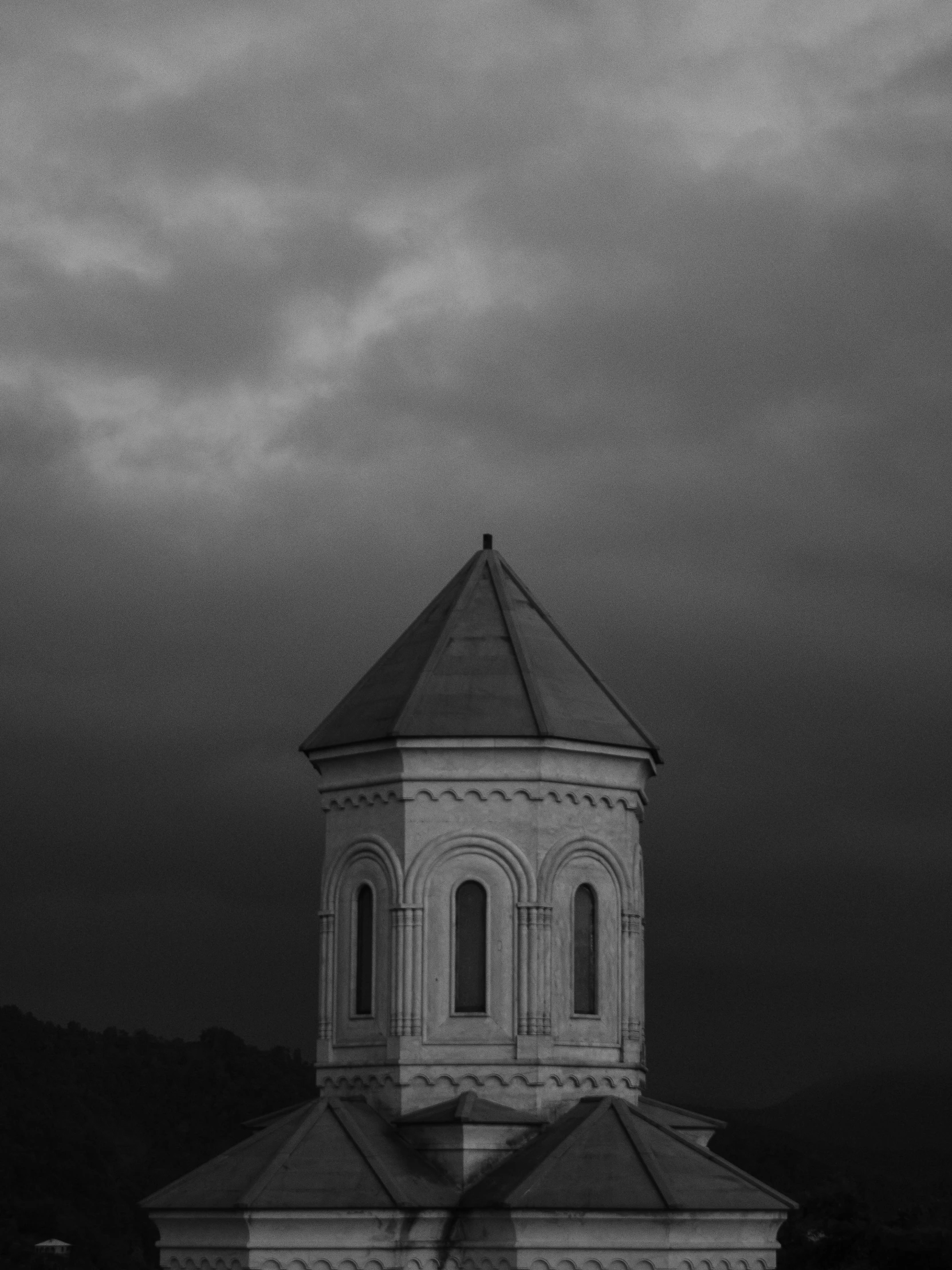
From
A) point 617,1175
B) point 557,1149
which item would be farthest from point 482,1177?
point 617,1175

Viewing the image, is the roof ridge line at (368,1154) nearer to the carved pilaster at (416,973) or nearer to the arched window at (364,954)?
the carved pilaster at (416,973)

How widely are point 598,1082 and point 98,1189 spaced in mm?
85319

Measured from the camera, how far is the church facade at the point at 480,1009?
27922mm

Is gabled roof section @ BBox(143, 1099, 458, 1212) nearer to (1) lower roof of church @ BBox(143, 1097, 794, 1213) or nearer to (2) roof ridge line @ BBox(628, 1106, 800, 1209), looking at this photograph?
(1) lower roof of church @ BBox(143, 1097, 794, 1213)

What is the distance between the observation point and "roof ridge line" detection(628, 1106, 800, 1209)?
2853 cm

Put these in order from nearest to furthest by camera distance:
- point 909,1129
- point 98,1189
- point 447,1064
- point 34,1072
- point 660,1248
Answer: point 660,1248, point 447,1064, point 98,1189, point 34,1072, point 909,1129

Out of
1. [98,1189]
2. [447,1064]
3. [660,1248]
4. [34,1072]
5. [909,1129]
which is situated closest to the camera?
[660,1248]

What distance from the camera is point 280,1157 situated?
28188 millimetres

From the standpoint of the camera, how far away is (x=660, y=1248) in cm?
2789

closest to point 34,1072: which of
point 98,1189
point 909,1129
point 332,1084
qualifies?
point 98,1189

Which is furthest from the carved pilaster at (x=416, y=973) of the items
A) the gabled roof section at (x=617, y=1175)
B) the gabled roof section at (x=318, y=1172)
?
the gabled roof section at (x=617, y=1175)

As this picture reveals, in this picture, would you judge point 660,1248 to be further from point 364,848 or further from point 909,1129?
point 909,1129

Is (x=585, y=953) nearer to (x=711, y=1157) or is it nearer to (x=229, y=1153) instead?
(x=711, y=1157)

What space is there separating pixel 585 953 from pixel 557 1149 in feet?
12.0
